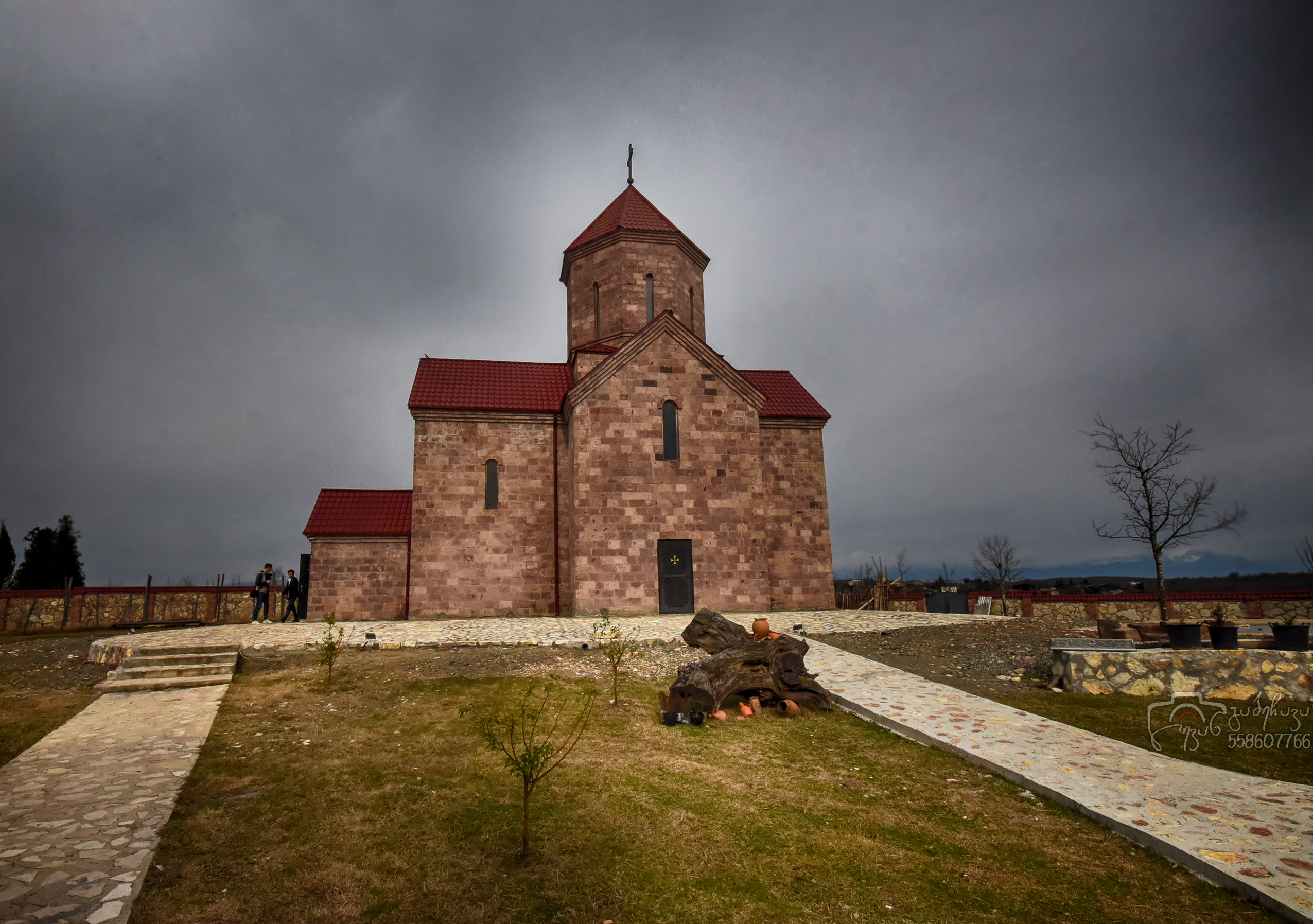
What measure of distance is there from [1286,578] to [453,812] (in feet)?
186

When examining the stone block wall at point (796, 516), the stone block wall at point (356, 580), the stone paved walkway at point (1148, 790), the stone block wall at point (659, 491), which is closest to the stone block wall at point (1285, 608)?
the stone block wall at point (796, 516)

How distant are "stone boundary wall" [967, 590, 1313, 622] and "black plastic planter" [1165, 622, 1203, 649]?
1017cm

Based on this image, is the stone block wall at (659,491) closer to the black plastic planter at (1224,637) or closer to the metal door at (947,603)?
the metal door at (947,603)

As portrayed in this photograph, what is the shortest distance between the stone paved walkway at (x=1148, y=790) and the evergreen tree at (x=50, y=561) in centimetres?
4099

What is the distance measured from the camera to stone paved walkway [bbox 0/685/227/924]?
4.44 meters

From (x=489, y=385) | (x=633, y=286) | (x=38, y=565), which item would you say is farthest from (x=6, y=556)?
(x=633, y=286)

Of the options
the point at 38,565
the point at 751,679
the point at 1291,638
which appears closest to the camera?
the point at 751,679

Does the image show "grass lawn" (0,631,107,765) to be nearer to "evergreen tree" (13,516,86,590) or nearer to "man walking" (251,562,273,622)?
"man walking" (251,562,273,622)

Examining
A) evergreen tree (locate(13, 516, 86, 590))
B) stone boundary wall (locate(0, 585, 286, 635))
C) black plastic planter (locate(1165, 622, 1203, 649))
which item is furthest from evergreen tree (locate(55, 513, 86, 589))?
black plastic planter (locate(1165, 622, 1203, 649))

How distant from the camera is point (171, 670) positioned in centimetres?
1135

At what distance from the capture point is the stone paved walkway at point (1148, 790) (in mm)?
4832

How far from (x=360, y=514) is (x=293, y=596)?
3.19 meters

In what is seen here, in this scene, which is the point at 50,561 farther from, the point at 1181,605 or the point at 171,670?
the point at 1181,605

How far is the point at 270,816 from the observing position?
5.85 metres
